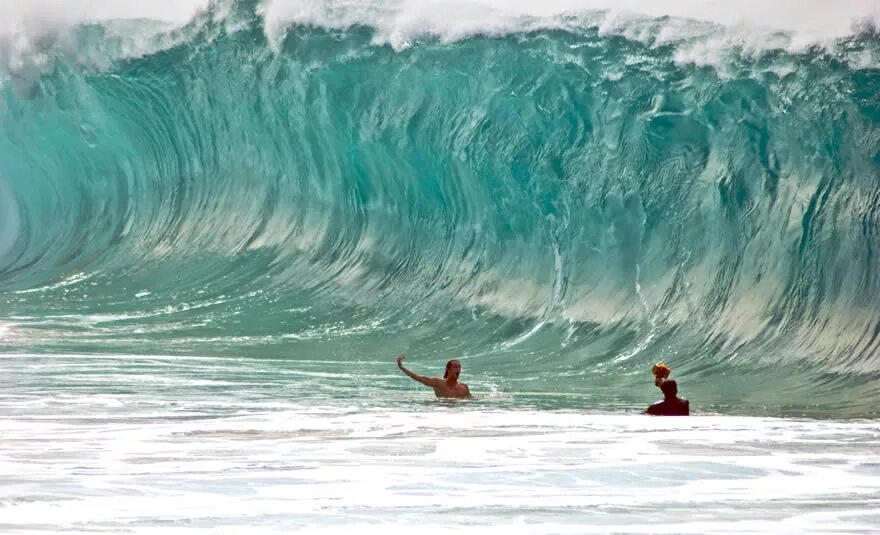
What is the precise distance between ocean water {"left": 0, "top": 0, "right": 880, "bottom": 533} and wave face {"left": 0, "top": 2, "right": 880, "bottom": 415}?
0.04 metres

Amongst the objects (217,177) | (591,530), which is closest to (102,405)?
(591,530)

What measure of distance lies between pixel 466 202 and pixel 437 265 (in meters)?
0.86

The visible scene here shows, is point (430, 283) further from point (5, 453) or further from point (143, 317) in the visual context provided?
point (5, 453)

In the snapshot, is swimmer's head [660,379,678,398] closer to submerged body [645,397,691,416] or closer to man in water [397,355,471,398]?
submerged body [645,397,691,416]

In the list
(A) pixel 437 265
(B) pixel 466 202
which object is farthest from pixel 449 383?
(B) pixel 466 202

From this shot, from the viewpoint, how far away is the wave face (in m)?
11.9

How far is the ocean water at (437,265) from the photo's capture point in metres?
5.33

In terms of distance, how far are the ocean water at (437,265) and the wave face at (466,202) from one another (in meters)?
0.04

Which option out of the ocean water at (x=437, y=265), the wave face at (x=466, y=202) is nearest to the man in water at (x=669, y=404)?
the ocean water at (x=437, y=265)

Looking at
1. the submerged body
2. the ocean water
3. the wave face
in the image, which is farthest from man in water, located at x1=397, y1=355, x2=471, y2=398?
the submerged body

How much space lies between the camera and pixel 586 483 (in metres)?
5.32

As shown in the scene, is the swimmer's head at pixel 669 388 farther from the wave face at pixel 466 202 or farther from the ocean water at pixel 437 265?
the wave face at pixel 466 202

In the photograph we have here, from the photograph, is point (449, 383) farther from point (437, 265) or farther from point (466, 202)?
point (466, 202)

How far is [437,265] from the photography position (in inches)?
562
